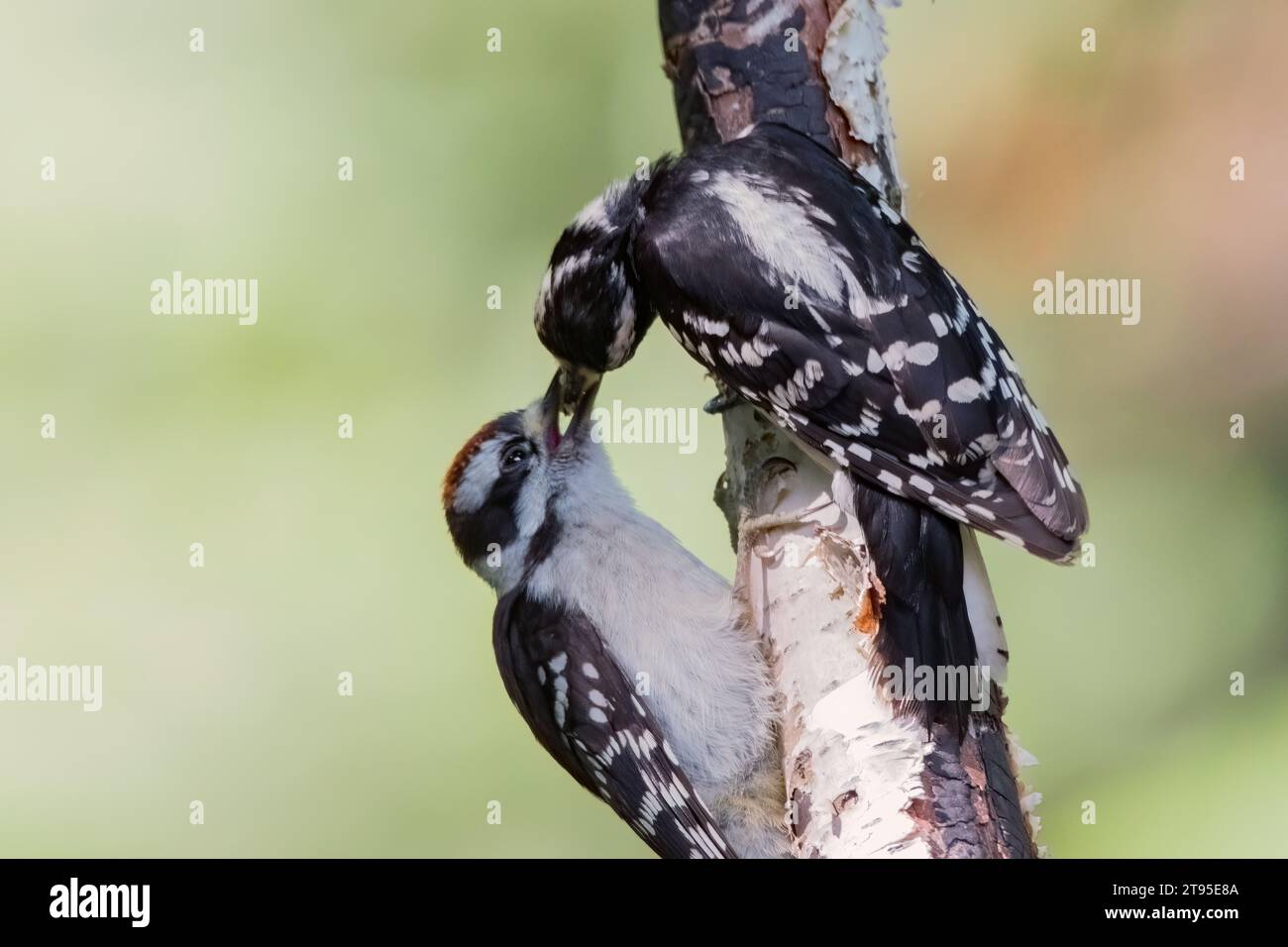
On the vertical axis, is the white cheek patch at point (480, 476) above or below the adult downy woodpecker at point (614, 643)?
above

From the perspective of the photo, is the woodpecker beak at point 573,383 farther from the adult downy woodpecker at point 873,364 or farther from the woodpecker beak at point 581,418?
the adult downy woodpecker at point 873,364

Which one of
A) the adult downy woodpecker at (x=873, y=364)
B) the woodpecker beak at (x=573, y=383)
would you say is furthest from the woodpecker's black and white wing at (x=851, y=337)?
the woodpecker beak at (x=573, y=383)

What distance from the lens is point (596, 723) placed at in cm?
277

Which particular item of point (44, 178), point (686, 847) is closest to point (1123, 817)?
point (686, 847)

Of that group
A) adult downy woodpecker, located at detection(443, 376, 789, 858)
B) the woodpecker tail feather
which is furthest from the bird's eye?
the woodpecker tail feather

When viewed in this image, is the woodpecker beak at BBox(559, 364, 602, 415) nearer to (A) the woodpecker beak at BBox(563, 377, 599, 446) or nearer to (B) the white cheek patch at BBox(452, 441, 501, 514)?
(A) the woodpecker beak at BBox(563, 377, 599, 446)

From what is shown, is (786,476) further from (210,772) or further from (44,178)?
(44,178)

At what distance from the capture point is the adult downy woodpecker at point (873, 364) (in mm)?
2246

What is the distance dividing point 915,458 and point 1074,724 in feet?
7.38

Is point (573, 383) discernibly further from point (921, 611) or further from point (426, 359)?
point (426, 359)

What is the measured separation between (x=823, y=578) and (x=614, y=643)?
0.63 meters

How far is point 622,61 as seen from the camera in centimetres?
476

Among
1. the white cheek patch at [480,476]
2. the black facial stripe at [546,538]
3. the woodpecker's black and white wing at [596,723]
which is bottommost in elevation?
the woodpecker's black and white wing at [596,723]

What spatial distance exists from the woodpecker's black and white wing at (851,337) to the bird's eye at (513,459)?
56 centimetres
